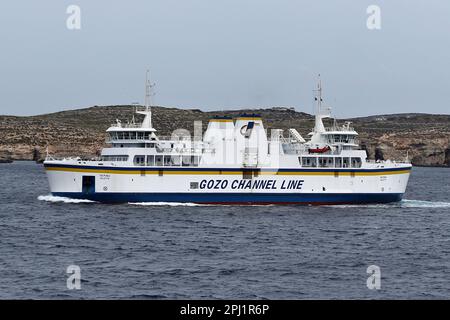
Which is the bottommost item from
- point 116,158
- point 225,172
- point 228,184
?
point 228,184

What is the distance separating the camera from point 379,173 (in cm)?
5319

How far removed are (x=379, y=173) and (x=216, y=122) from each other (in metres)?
13.2

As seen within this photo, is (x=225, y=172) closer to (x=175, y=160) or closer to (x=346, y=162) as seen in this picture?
(x=175, y=160)

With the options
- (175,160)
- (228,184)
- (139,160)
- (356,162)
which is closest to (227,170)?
(228,184)

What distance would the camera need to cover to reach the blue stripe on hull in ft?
164

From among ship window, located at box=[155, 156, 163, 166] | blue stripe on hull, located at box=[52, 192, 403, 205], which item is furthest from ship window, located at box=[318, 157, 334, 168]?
ship window, located at box=[155, 156, 163, 166]

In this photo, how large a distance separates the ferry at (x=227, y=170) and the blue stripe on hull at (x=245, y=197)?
0.07 metres

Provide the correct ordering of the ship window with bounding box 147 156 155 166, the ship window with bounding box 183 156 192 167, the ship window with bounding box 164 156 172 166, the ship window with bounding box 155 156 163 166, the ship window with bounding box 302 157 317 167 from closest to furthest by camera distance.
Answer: the ship window with bounding box 147 156 155 166 → the ship window with bounding box 155 156 163 166 → the ship window with bounding box 164 156 172 166 → the ship window with bounding box 183 156 192 167 → the ship window with bounding box 302 157 317 167

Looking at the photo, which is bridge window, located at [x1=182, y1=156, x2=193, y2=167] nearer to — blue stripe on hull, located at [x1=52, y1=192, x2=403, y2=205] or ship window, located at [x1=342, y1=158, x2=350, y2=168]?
blue stripe on hull, located at [x1=52, y1=192, x2=403, y2=205]

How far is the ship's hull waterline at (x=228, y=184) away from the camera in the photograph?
4966 cm

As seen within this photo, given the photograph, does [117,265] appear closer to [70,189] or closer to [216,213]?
[216,213]

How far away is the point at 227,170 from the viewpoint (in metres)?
51.0

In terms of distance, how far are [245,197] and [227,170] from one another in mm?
2498
